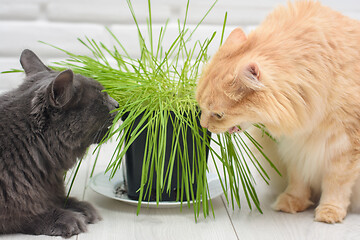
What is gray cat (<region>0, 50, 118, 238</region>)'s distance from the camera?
130 centimetres

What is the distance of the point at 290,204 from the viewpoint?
154 cm

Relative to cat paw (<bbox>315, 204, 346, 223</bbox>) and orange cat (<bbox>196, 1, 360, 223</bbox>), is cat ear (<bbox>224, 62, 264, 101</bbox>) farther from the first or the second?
cat paw (<bbox>315, 204, 346, 223</bbox>)

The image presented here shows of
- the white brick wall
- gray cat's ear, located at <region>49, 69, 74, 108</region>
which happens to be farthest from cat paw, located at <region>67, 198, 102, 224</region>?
the white brick wall

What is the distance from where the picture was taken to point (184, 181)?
4.79 feet

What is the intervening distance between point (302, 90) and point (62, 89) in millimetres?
623

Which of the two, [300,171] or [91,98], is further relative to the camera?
[300,171]

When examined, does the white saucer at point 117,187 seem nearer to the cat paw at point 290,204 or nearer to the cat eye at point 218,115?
the cat paw at point 290,204

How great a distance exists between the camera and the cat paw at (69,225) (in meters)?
1.32

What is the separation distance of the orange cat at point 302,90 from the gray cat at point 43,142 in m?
0.32

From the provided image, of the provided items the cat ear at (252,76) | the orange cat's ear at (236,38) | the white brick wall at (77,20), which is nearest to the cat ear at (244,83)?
the cat ear at (252,76)

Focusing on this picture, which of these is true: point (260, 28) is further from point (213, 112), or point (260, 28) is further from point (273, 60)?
point (213, 112)

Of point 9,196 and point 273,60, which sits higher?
point 273,60

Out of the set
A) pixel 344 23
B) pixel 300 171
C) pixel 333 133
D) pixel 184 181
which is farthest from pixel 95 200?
pixel 344 23

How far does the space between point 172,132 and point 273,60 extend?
1.17ft
